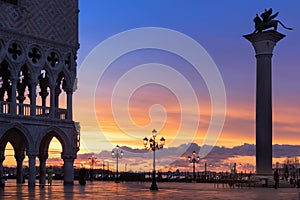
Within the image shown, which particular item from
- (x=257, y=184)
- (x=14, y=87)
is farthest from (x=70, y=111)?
(x=257, y=184)

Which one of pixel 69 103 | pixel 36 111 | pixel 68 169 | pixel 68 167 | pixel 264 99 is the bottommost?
pixel 68 169

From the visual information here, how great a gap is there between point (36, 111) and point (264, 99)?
1378 cm

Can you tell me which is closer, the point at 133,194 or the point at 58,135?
the point at 133,194

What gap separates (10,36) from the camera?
109 feet

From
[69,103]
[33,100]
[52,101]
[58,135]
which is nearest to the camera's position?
[33,100]

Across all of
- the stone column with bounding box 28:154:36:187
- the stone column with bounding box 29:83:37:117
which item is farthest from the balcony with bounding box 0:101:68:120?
the stone column with bounding box 28:154:36:187

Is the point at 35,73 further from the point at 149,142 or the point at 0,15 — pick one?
the point at 149,142

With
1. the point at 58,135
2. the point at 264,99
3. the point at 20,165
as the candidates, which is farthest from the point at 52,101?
the point at 264,99

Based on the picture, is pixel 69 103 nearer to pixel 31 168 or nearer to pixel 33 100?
pixel 33 100

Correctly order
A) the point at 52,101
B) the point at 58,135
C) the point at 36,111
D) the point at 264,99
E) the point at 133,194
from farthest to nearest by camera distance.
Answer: the point at 264,99
the point at 58,135
the point at 52,101
the point at 36,111
the point at 133,194

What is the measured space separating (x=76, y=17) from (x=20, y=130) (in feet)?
26.2

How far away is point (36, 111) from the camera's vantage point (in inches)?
1391

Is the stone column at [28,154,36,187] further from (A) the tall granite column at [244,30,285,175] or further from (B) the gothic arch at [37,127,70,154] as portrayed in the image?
(A) the tall granite column at [244,30,285,175]

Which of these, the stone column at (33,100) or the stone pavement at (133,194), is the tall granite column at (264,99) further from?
the stone column at (33,100)
